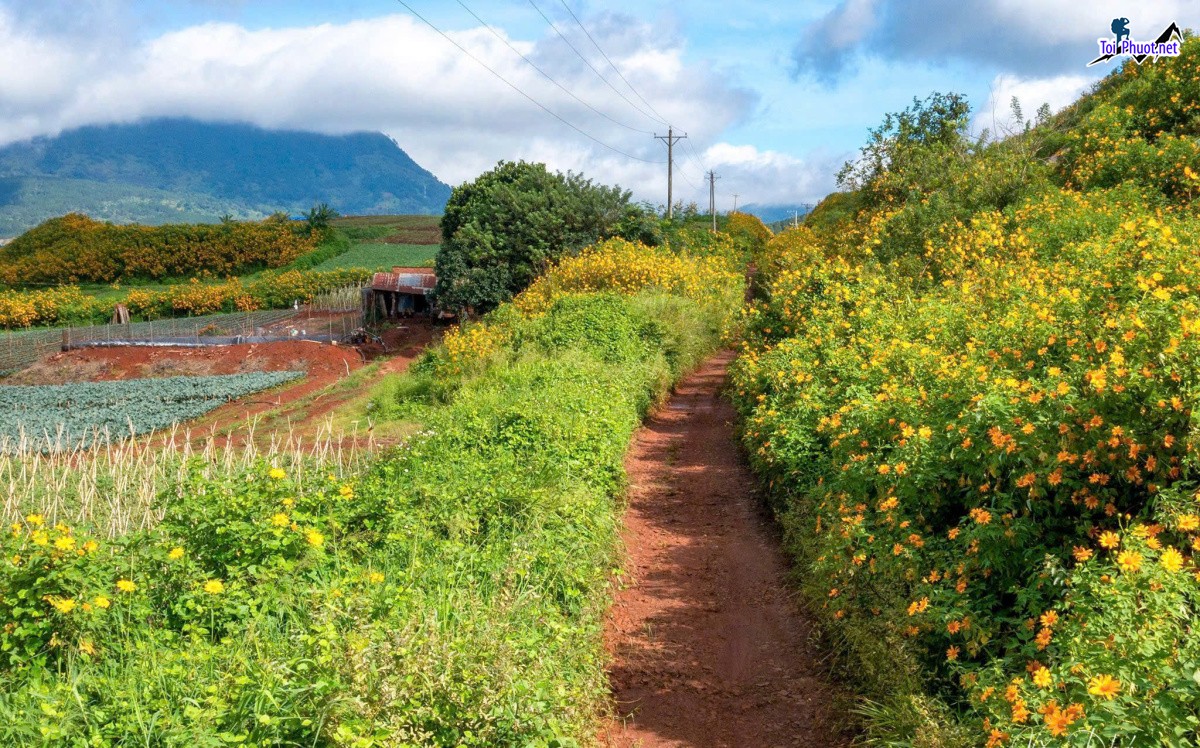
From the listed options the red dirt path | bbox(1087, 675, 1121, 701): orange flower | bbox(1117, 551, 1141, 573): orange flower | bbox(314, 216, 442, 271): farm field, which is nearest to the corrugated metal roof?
bbox(314, 216, 442, 271): farm field

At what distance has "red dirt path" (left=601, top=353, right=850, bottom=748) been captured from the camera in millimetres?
5348

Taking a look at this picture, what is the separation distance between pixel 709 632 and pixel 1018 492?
2.68m

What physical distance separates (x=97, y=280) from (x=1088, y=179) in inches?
2065

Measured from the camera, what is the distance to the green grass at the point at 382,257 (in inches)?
2088

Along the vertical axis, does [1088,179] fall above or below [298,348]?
above

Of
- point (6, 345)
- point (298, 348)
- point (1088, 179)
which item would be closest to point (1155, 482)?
point (1088, 179)

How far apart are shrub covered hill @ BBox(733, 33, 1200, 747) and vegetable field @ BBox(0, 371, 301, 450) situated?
15.7 meters

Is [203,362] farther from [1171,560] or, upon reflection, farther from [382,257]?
[382,257]

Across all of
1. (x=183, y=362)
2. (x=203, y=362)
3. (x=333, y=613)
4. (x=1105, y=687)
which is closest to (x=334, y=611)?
(x=333, y=613)

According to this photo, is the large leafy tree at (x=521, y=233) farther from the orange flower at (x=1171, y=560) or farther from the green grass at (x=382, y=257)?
the orange flower at (x=1171, y=560)

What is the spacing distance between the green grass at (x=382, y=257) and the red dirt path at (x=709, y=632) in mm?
42708

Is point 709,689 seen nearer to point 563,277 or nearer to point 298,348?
point 563,277

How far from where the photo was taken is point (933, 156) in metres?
18.0

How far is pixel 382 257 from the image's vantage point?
Answer: 2244 inches
